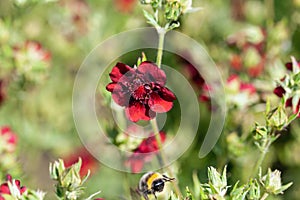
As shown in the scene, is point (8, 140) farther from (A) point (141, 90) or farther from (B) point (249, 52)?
(B) point (249, 52)

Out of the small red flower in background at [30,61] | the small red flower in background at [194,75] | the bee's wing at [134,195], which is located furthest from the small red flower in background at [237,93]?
the small red flower in background at [30,61]

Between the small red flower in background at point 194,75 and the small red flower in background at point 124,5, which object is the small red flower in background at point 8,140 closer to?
the small red flower in background at point 194,75

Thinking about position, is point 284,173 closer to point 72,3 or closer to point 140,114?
point 140,114

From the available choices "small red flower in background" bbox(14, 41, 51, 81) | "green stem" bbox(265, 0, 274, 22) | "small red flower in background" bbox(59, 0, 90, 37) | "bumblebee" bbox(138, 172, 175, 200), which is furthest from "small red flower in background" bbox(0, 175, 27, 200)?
"green stem" bbox(265, 0, 274, 22)

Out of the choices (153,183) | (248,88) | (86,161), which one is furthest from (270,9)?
(153,183)

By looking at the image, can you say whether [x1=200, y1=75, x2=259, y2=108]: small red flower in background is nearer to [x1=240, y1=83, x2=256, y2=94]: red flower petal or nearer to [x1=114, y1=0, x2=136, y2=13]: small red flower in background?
[x1=240, y1=83, x2=256, y2=94]: red flower petal
